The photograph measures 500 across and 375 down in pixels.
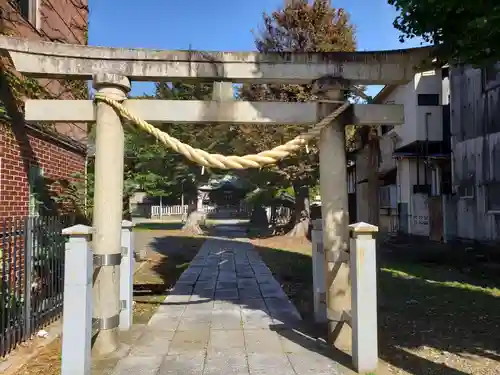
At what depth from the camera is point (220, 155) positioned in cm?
472

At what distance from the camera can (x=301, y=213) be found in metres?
19.4

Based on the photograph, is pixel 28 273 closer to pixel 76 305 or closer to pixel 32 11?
pixel 76 305

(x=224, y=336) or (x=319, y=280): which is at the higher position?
Result: (x=319, y=280)

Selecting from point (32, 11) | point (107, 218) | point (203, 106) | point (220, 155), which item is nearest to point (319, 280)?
point (220, 155)

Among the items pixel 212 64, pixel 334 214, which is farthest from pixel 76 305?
pixel 212 64

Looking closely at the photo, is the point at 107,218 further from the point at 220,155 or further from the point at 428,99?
the point at 428,99

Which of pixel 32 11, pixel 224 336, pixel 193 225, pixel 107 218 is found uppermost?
pixel 32 11

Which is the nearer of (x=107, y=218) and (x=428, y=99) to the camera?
(x=107, y=218)

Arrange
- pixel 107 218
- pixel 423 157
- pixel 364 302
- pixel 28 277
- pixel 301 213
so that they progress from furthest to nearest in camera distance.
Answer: pixel 301 213 → pixel 423 157 → pixel 28 277 → pixel 107 218 → pixel 364 302

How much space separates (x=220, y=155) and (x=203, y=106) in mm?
670

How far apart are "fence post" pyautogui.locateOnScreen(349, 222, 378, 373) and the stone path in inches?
12.8

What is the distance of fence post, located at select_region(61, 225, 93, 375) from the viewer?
3.82m

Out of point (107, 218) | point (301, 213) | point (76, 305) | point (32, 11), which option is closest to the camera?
point (76, 305)

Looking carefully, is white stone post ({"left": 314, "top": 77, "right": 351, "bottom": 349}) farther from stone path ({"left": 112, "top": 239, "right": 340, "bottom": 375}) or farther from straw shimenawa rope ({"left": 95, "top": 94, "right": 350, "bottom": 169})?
stone path ({"left": 112, "top": 239, "right": 340, "bottom": 375})
